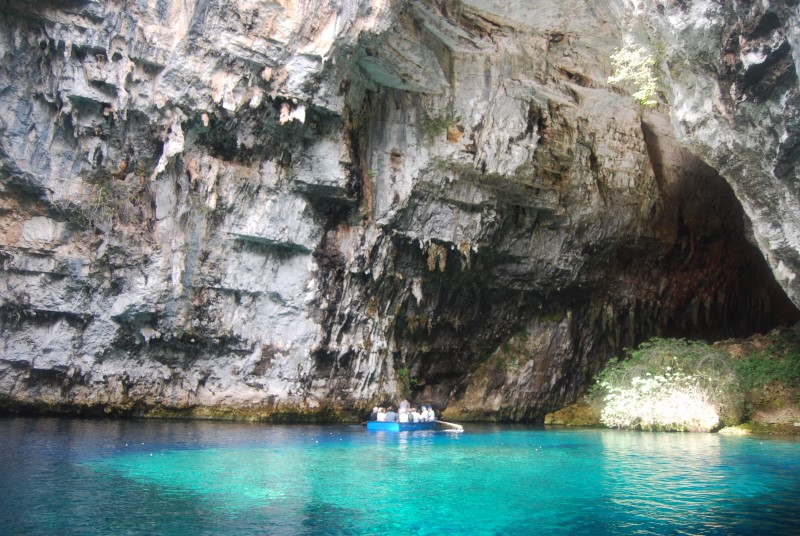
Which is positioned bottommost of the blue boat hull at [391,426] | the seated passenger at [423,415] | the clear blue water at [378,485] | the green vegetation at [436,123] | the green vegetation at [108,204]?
the clear blue water at [378,485]

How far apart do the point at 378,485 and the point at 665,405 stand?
11.4m

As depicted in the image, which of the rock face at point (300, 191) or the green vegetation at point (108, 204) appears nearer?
the rock face at point (300, 191)

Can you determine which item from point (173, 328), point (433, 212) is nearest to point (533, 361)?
point (433, 212)

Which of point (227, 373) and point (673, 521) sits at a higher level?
point (227, 373)

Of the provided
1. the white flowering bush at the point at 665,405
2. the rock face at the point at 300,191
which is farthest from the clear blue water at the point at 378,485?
the rock face at the point at 300,191

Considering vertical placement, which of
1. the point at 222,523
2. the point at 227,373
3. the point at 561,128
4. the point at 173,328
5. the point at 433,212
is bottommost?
the point at 222,523

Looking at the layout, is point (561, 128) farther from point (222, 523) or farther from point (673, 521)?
point (222, 523)

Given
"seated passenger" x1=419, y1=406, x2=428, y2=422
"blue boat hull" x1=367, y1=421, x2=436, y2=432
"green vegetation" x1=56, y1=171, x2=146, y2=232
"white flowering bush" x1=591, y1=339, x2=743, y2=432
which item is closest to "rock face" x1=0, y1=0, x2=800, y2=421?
"green vegetation" x1=56, y1=171, x2=146, y2=232

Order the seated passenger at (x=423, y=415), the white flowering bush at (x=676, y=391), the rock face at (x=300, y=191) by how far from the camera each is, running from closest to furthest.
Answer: the rock face at (x=300, y=191)
the white flowering bush at (x=676, y=391)
the seated passenger at (x=423, y=415)

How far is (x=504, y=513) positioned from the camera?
719cm

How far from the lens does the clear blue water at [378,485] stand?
652 centimetres

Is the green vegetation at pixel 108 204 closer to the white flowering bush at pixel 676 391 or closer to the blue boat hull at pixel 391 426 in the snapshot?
the blue boat hull at pixel 391 426

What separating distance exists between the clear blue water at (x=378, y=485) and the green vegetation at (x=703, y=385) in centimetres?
247

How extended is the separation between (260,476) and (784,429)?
13.4 metres
